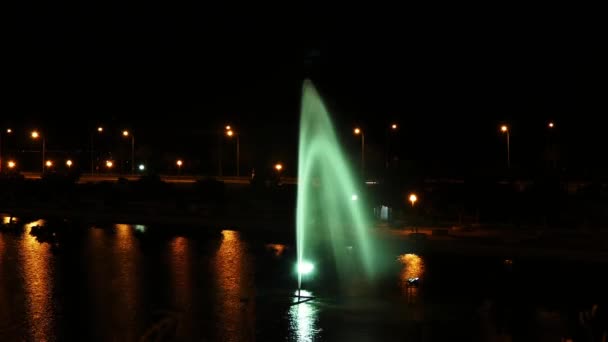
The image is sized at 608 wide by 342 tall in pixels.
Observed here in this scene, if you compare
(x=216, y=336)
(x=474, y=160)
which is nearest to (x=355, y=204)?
(x=216, y=336)

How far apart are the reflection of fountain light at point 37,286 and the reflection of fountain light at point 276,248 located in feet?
26.4

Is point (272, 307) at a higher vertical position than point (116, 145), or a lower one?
lower

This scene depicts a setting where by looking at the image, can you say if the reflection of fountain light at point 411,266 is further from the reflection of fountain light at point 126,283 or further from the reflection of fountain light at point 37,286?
the reflection of fountain light at point 37,286

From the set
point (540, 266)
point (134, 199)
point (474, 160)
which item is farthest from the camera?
point (474, 160)

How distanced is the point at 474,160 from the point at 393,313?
245 ft

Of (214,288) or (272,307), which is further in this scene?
(214,288)

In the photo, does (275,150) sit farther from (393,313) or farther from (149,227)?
(393,313)

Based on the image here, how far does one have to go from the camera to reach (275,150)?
96125mm

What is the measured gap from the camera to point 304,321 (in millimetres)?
17438

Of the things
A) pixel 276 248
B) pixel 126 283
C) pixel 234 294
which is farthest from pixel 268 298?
pixel 276 248

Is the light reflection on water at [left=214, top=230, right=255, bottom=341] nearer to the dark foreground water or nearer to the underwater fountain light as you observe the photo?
the dark foreground water

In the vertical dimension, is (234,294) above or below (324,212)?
below

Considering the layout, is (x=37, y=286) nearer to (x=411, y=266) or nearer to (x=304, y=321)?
(x=304, y=321)

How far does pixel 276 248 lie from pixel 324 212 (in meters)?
9.77
